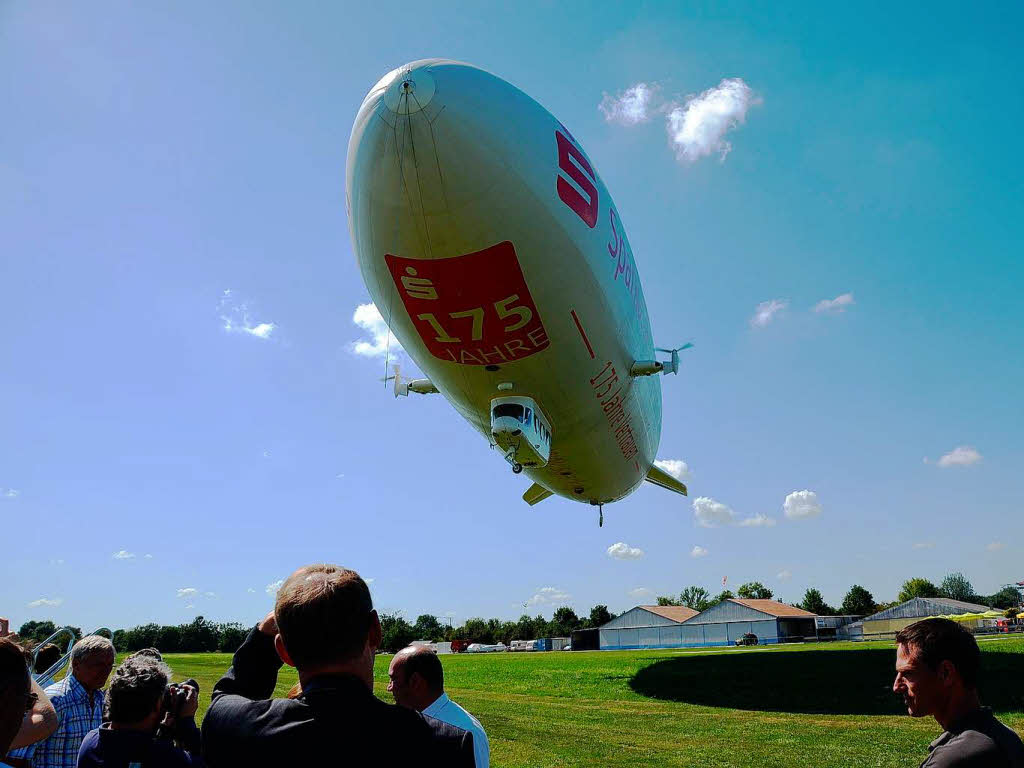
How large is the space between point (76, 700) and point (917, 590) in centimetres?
16406

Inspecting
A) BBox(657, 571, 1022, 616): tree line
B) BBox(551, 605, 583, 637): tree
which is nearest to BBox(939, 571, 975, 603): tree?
BBox(657, 571, 1022, 616): tree line

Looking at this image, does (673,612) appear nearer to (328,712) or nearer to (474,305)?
(474,305)

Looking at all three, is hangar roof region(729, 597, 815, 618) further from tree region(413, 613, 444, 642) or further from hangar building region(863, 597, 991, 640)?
tree region(413, 613, 444, 642)

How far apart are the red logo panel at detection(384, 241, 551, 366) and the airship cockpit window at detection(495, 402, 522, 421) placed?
1.19 metres

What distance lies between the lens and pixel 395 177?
11297mm

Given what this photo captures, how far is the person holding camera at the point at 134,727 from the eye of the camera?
380cm

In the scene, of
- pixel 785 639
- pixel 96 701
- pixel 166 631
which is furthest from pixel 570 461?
pixel 166 631

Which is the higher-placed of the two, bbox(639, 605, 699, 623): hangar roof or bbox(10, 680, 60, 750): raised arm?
bbox(10, 680, 60, 750): raised arm

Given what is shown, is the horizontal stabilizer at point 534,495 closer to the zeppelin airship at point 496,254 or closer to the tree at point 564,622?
the zeppelin airship at point 496,254

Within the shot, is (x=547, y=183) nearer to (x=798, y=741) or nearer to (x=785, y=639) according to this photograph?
(x=798, y=741)

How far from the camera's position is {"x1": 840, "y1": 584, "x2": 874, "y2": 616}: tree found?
12056 cm

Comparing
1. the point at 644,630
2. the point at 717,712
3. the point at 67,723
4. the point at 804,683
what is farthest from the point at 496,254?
the point at 644,630

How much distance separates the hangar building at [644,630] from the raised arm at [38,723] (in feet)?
282

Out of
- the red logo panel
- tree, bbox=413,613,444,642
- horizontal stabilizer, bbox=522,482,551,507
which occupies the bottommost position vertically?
tree, bbox=413,613,444,642
